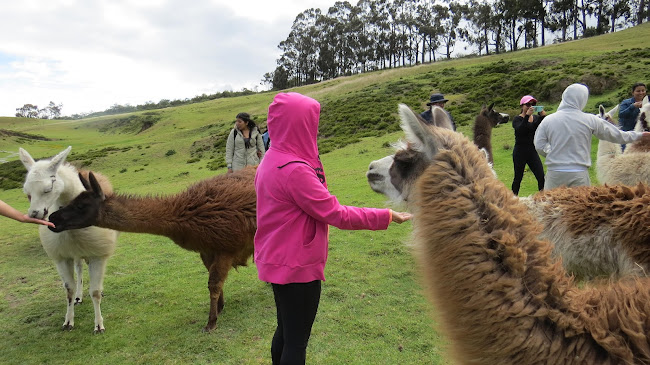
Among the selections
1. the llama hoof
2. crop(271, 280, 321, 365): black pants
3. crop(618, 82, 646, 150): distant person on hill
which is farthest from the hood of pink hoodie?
crop(618, 82, 646, 150): distant person on hill

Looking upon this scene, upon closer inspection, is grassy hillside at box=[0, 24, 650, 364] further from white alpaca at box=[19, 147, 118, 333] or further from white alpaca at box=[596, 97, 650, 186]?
white alpaca at box=[596, 97, 650, 186]

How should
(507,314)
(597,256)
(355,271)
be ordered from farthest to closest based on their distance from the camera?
(355,271), (597,256), (507,314)

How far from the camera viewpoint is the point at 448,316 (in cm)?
141

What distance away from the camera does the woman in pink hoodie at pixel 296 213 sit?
188 cm

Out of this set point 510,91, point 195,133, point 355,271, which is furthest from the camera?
point 195,133

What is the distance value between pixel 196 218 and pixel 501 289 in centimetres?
315

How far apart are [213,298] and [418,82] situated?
109ft

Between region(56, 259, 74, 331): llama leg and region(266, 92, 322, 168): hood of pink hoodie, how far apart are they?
11.6 feet

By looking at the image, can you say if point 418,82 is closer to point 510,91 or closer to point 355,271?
point 510,91

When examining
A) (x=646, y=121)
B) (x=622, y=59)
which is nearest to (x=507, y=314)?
(x=646, y=121)

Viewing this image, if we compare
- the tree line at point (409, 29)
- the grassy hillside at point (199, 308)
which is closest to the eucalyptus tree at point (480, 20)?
the tree line at point (409, 29)

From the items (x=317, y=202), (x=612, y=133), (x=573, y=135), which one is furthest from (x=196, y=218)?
(x=612, y=133)

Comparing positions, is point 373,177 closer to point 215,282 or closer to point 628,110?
point 215,282

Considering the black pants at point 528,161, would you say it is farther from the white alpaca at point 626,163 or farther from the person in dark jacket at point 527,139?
the white alpaca at point 626,163
